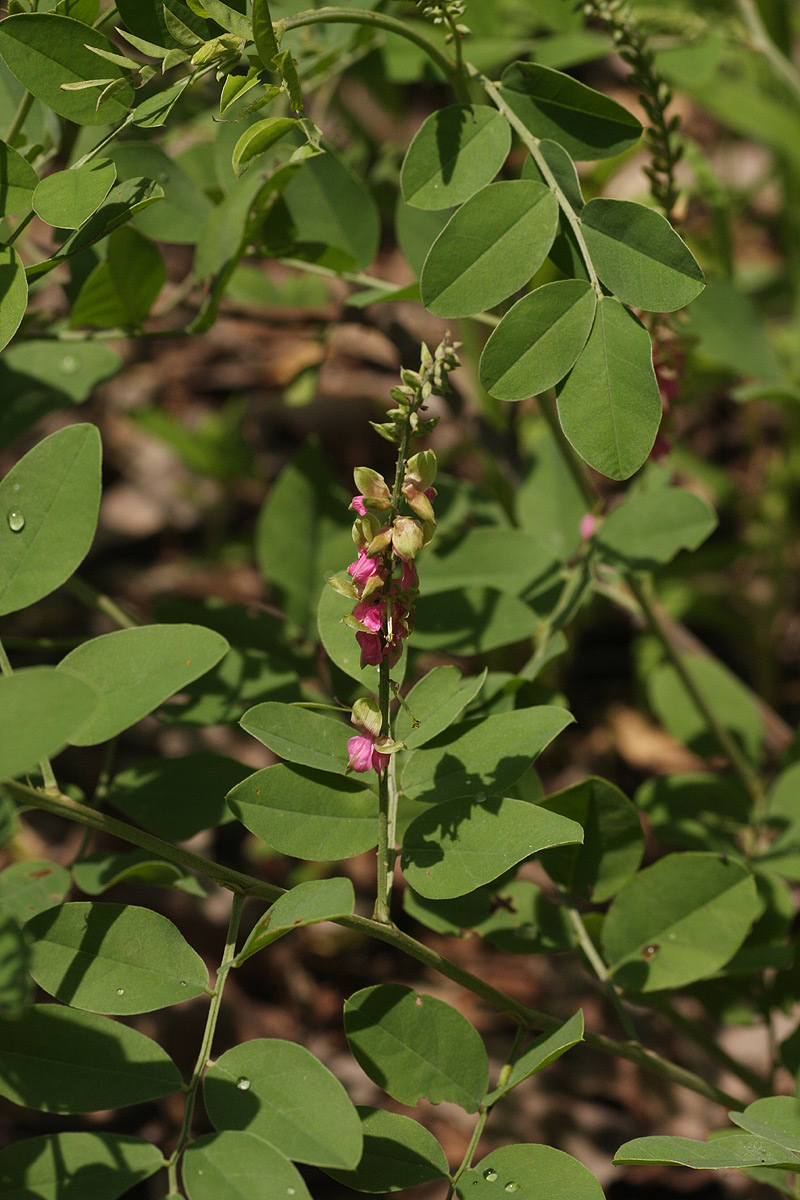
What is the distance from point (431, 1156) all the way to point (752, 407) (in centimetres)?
252

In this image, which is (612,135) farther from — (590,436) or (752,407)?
(752,407)

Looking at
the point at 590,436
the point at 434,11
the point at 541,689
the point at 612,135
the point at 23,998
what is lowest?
the point at 541,689

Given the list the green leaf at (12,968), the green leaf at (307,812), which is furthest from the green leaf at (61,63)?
the green leaf at (12,968)

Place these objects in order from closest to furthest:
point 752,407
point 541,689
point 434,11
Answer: point 434,11, point 541,689, point 752,407

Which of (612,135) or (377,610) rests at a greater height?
(612,135)

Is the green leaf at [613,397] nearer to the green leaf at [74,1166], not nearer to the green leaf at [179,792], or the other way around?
the green leaf at [179,792]

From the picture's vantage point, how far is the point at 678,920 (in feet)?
4.64

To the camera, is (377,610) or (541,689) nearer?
(377,610)

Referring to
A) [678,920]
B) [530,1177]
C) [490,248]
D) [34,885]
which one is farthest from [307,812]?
[490,248]

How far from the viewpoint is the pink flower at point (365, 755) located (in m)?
1.08

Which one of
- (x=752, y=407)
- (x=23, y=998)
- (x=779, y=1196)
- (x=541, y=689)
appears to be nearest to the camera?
(x=23, y=998)

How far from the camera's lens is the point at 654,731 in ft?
9.34

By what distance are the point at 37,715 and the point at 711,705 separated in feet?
4.84

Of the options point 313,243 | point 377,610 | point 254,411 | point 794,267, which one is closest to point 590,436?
point 377,610
